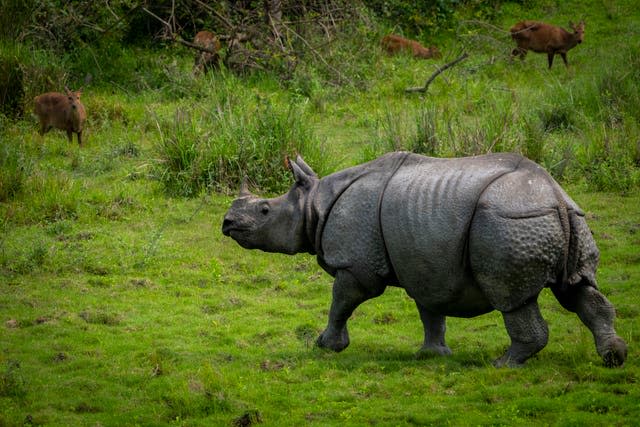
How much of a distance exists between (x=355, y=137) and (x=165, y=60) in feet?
14.1

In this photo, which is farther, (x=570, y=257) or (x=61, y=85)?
(x=61, y=85)

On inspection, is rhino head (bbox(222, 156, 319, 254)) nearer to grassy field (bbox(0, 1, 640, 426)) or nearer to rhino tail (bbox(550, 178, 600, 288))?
grassy field (bbox(0, 1, 640, 426))

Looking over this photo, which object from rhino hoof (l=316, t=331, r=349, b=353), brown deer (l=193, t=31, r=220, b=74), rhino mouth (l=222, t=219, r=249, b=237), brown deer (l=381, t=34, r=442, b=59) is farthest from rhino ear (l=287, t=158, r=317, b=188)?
brown deer (l=381, t=34, r=442, b=59)

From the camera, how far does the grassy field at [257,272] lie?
7105 millimetres

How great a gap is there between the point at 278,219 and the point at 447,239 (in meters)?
1.48

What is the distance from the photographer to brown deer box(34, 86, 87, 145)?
1467 centimetres

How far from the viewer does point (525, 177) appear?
7219 mm

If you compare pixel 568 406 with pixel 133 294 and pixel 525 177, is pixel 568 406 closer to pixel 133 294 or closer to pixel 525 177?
pixel 525 177

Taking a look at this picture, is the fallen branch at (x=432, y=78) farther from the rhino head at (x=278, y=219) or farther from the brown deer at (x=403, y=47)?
the rhino head at (x=278, y=219)

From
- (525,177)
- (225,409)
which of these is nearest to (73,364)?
(225,409)

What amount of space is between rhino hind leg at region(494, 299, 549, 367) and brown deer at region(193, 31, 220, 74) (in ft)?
34.7

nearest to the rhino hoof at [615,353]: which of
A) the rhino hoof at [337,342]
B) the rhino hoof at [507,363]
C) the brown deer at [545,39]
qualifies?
the rhino hoof at [507,363]

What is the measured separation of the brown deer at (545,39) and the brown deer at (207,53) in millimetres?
5140

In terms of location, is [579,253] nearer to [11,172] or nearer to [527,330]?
[527,330]
